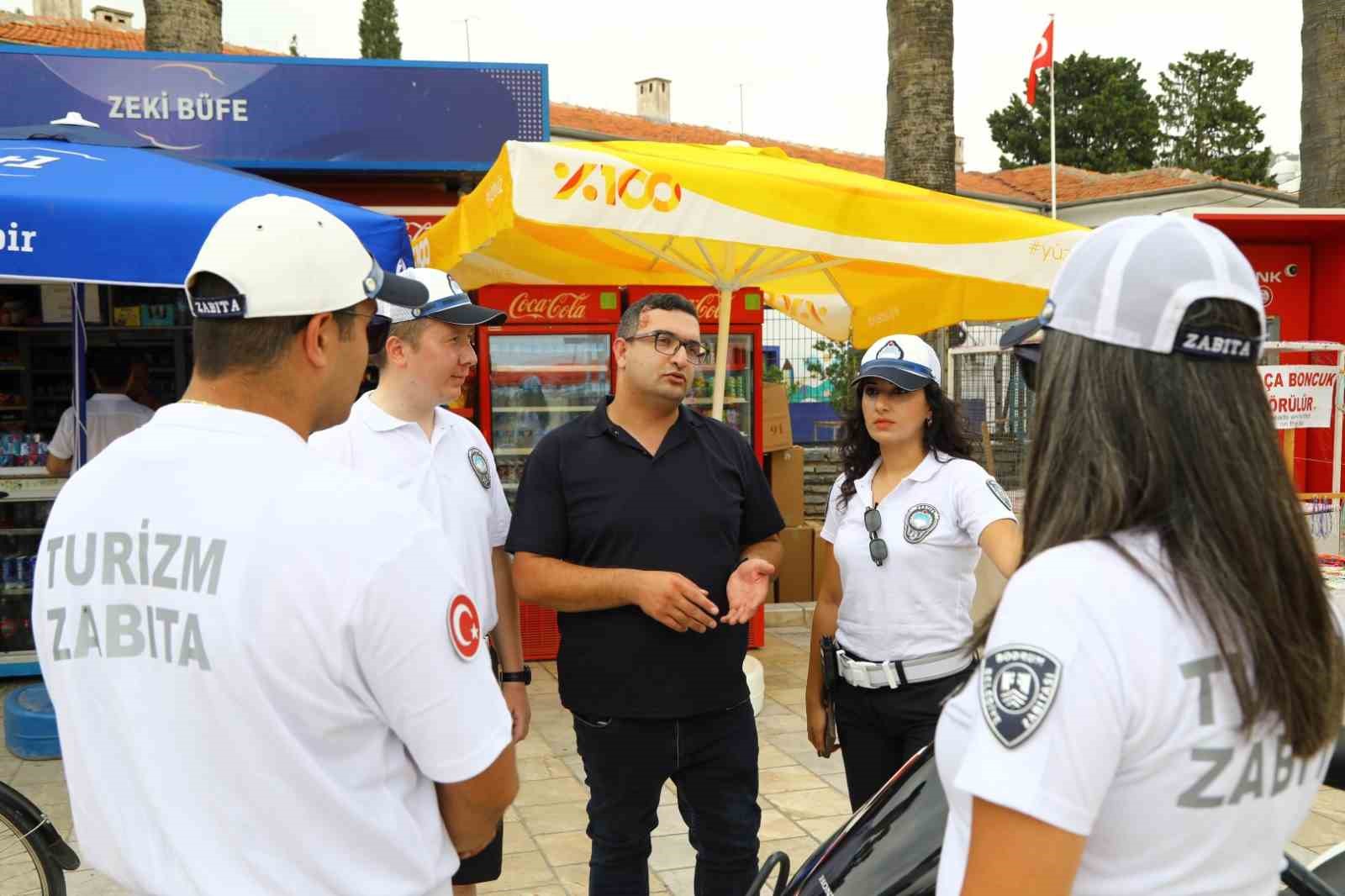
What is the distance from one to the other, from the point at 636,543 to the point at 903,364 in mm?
1024

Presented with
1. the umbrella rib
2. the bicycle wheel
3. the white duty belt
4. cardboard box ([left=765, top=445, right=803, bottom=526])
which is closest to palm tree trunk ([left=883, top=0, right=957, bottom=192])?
the umbrella rib

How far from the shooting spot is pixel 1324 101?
331 inches

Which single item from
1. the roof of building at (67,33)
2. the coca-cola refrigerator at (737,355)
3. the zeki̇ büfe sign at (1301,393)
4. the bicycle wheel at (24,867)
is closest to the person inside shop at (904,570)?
the bicycle wheel at (24,867)

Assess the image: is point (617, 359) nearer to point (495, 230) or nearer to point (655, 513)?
point (655, 513)

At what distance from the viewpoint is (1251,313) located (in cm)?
125

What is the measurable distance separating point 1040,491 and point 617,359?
2.24 m

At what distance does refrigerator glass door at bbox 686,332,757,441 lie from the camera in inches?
302

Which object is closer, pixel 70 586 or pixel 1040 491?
pixel 1040 491

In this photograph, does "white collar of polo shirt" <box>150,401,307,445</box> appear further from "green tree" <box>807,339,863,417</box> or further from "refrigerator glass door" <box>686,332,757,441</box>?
"green tree" <box>807,339,863,417</box>

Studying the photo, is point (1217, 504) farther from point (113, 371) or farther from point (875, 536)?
point (113, 371)

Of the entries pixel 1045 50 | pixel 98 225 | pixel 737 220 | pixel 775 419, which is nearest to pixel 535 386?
pixel 775 419

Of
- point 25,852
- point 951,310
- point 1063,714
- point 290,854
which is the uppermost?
point 951,310

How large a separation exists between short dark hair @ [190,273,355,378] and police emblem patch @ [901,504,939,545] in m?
2.10

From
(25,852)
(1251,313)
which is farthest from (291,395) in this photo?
(25,852)
